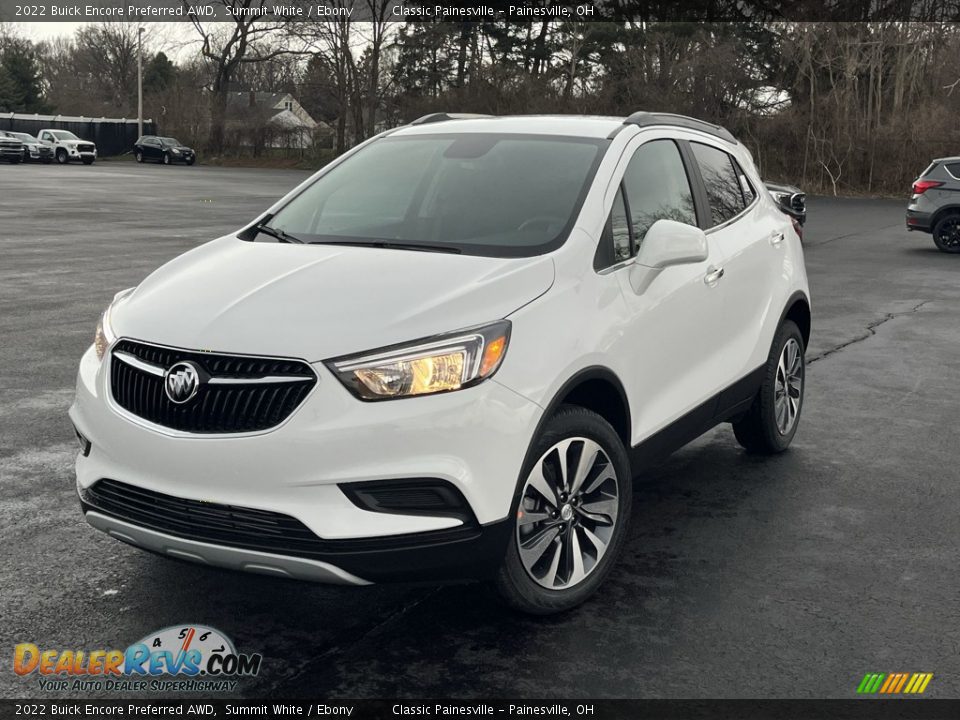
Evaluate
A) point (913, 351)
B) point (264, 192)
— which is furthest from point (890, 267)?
point (264, 192)

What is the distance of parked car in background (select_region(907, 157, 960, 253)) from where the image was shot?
2009cm

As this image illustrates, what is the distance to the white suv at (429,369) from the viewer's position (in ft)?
11.7

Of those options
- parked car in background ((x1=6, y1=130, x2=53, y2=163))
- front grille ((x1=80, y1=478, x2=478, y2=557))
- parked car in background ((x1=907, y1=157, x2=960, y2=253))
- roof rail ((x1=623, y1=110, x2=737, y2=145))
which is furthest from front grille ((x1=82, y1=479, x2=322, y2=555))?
parked car in background ((x1=6, y1=130, x2=53, y2=163))

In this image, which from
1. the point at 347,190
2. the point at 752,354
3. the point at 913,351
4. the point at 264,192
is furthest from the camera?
the point at 264,192

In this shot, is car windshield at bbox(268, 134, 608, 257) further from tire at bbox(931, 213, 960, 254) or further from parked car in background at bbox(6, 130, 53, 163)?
parked car in background at bbox(6, 130, 53, 163)

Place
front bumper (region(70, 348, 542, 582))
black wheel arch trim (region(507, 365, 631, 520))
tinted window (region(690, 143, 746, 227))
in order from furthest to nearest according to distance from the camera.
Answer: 1. tinted window (region(690, 143, 746, 227))
2. black wheel arch trim (region(507, 365, 631, 520))
3. front bumper (region(70, 348, 542, 582))

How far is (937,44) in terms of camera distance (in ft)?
145

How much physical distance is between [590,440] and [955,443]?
12.0 feet

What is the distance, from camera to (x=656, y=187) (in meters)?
5.21

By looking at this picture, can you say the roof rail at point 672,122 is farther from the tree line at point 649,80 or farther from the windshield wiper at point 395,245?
the tree line at point 649,80

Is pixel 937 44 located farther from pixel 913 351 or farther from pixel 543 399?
pixel 543 399

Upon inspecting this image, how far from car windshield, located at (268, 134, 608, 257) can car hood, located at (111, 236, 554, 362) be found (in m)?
0.25

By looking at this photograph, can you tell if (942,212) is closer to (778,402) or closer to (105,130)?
(778,402)

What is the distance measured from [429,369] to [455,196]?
5.10ft
